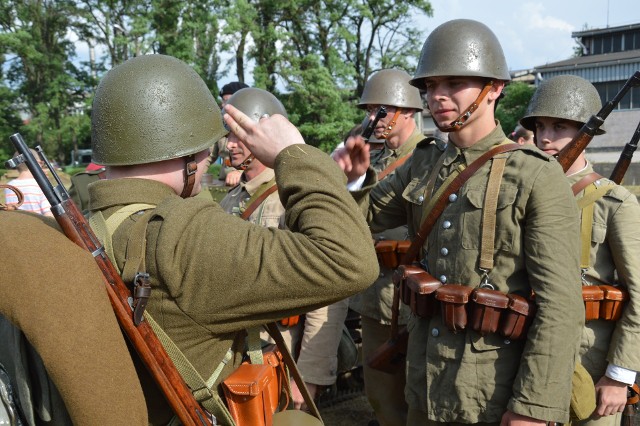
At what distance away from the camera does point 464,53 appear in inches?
121

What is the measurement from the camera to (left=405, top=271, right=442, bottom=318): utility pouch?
9.57ft

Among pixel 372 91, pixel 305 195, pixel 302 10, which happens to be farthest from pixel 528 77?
pixel 305 195

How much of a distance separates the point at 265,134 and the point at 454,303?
A: 1.27 metres

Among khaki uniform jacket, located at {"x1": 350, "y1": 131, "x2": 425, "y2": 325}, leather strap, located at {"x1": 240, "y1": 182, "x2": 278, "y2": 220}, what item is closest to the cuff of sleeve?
khaki uniform jacket, located at {"x1": 350, "y1": 131, "x2": 425, "y2": 325}

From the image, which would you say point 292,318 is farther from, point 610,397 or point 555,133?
point 555,133

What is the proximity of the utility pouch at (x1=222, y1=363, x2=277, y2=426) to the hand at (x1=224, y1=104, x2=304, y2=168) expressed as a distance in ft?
2.26

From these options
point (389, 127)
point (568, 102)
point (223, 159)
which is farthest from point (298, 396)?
point (223, 159)

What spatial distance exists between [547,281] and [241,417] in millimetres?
→ 1390

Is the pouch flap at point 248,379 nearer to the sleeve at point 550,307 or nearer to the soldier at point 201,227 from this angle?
the soldier at point 201,227

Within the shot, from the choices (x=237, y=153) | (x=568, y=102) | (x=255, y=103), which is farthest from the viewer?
(x=255, y=103)

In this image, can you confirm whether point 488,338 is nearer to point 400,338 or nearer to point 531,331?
point 531,331

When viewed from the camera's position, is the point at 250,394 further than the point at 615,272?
No

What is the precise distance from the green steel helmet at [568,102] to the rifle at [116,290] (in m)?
3.11

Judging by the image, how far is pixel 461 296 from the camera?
9.00 ft
